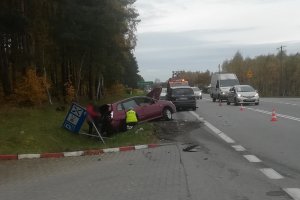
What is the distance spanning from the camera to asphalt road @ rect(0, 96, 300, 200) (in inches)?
349

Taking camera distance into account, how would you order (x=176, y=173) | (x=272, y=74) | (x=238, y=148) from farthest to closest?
(x=272, y=74) → (x=238, y=148) → (x=176, y=173)

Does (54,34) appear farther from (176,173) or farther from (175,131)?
(176,173)

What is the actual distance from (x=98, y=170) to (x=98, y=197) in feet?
10.6

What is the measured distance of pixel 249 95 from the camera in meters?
43.8

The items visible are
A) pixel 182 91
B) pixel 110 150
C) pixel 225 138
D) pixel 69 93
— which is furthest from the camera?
pixel 69 93

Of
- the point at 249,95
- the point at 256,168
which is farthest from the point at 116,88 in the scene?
the point at 256,168

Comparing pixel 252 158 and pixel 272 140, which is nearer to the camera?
pixel 252 158

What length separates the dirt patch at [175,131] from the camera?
61.3 ft

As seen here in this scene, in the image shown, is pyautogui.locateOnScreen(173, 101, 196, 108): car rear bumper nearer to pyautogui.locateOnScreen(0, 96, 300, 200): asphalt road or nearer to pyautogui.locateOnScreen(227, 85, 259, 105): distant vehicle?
pyautogui.locateOnScreen(227, 85, 259, 105): distant vehicle

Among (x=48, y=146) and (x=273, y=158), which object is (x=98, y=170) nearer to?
(x=273, y=158)

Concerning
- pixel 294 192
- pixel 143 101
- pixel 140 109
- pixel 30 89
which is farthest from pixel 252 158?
pixel 30 89

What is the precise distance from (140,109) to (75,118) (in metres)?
5.94

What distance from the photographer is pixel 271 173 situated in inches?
413

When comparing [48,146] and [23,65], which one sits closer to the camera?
[48,146]
